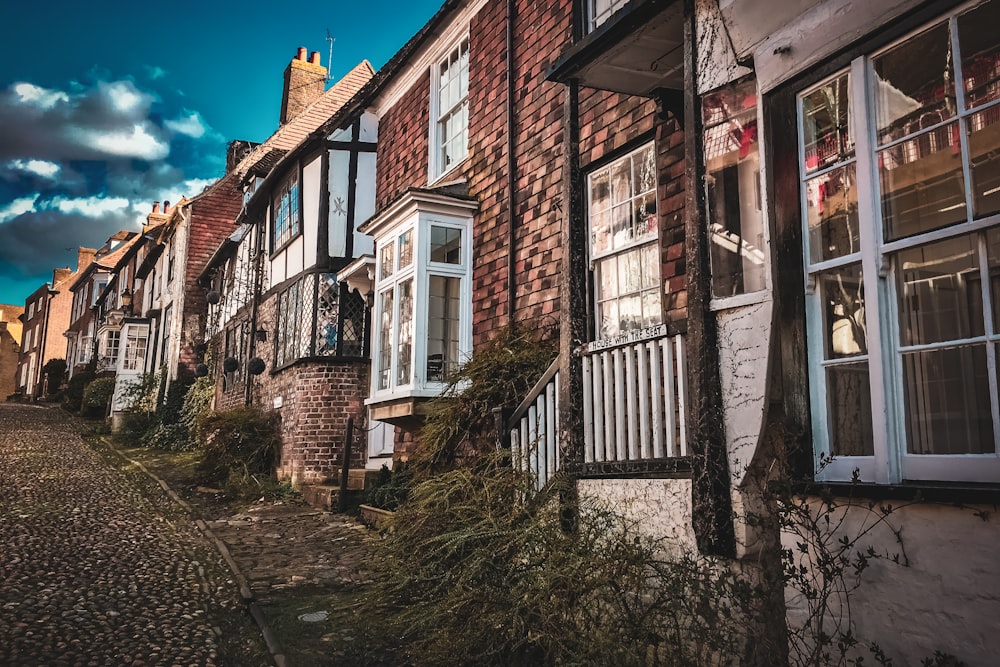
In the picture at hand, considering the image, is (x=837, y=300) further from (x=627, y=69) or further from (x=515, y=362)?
(x=515, y=362)

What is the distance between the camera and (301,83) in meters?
23.1

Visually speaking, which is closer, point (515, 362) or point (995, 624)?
point (995, 624)

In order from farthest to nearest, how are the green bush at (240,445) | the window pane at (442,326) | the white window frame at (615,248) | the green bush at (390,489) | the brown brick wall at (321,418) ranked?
the green bush at (240,445), the brown brick wall at (321,418), the green bush at (390,489), the window pane at (442,326), the white window frame at (615,248)

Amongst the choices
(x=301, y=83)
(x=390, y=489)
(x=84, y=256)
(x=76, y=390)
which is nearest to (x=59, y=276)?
(x=84, y=256)

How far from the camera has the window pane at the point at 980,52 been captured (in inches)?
115

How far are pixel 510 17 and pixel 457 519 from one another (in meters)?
6.20

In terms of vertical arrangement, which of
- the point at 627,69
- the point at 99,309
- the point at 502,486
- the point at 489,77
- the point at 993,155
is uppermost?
the point at 99,309

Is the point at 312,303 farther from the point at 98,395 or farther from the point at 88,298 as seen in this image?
the point at 88,298

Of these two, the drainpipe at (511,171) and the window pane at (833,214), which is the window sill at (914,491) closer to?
the window pane at (833,214)

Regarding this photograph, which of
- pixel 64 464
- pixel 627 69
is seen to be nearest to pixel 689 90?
pixel 627 69

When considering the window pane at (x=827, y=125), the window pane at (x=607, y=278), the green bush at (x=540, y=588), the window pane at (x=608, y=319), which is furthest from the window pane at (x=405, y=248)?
the window pane at (x=827, y=125)

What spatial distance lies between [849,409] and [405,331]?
658 centimetres

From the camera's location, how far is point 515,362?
6.90 meters

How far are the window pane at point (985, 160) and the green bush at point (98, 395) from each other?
3028 cm
